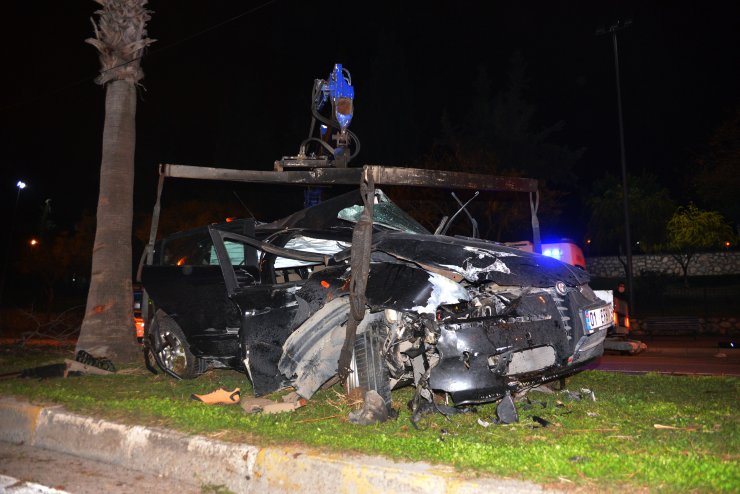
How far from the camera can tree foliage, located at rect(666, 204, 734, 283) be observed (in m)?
28.3

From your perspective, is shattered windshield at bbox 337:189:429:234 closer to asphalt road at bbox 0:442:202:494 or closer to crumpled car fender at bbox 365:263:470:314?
crumpled car fender at bbox 365:263:470:314

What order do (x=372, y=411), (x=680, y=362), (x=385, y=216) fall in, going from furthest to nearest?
(x=680, y=362) → (x=385, y=216) → (x=372, y=411)

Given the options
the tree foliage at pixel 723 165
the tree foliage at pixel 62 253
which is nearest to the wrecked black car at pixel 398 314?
the tree foliage at pixel 723 165

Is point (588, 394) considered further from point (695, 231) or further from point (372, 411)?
point (695, 231)

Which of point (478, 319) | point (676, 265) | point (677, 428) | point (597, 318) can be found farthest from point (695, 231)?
point (478, 319)

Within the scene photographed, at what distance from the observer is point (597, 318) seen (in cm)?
503

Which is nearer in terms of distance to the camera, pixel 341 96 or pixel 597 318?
pixel 597 318

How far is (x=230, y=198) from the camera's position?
35.1 metres

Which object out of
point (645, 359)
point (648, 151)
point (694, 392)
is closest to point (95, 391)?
point (694, 392)

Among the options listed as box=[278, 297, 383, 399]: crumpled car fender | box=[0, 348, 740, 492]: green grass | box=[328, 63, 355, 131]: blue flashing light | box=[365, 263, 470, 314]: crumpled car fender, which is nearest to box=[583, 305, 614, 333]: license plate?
box=[0, 348, 740, 492]: green grass

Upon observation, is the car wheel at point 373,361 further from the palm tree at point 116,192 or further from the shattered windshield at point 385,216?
the palm tree at point 116,192

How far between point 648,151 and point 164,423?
149 feet

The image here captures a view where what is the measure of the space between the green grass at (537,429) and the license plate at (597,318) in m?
0.68

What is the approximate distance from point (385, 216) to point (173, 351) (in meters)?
2.93
